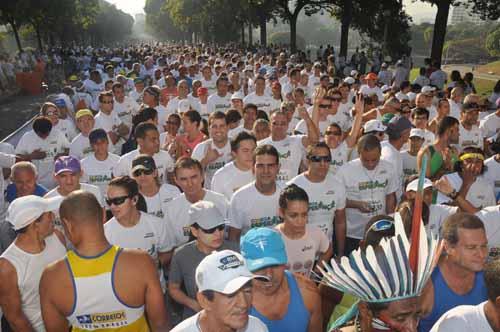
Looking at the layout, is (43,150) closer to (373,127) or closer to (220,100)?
(220,100)

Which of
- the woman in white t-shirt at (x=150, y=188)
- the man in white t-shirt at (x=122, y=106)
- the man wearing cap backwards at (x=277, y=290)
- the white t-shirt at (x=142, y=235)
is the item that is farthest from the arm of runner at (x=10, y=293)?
the man in white t-shirt at (x=122, y=106)

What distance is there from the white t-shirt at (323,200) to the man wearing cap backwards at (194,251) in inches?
61.7

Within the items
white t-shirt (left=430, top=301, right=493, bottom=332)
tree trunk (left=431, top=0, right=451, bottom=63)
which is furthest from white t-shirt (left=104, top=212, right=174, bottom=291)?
tree trunk (left=431, top=0, right=451, bottom=63)

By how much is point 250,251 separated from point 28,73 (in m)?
28.8

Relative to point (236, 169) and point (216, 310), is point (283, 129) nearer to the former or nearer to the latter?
point (236, 169)

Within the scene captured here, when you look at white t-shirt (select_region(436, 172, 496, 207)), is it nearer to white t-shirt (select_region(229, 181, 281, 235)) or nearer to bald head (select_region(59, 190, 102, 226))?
white t-shirt (select_region(229, 181, 281, 235))

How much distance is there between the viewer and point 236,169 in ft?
19.1

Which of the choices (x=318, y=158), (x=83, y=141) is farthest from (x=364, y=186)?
(x=83, y=141)

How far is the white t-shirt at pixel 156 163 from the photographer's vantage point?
20.7 ft

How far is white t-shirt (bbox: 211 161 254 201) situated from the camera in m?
5.70

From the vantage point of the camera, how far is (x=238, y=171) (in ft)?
19.0

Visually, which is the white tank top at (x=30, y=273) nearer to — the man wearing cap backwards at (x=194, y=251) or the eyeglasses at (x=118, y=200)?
the eyeglasses at (x=118, y=200)

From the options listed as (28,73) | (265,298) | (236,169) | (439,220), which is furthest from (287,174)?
(28,73)

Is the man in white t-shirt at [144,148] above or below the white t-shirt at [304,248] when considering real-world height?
above
